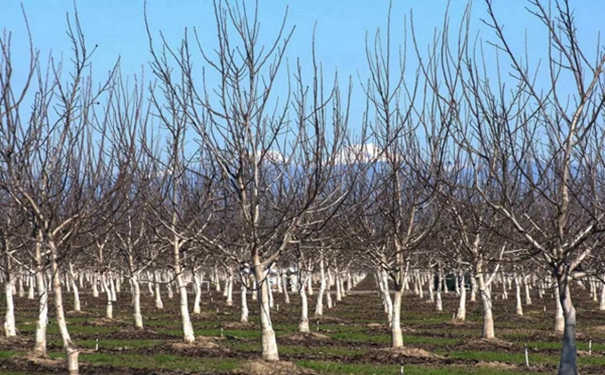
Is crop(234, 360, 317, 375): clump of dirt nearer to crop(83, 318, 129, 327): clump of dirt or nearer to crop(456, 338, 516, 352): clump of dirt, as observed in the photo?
crop(456, 338, 516, 352): clump of dirt

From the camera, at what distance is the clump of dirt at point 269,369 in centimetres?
1512

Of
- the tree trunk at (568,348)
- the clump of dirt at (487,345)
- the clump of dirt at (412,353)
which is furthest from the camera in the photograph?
the clump of dirt at (487,345)

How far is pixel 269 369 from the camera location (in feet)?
49.9

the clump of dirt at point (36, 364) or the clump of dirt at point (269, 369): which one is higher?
the clump of dirt at point (36, 364)

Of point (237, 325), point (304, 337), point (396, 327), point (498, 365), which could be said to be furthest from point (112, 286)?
point (498, 365)

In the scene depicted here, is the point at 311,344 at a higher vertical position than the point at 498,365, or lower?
higher

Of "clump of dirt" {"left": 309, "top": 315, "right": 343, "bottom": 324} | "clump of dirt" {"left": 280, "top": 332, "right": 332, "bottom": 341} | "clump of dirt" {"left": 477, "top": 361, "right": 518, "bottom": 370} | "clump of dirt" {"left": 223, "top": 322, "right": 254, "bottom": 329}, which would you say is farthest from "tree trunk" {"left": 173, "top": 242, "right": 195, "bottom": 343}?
"clump of dirt" {"left": 309, "top": 315, "right": 343, "bottom": 324}

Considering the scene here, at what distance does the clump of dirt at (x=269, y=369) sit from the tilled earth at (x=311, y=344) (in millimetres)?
18

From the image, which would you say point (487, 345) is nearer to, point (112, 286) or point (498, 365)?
point (498, 365)

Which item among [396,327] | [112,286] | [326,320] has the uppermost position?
[112,286]

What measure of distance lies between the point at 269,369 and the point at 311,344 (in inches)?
289

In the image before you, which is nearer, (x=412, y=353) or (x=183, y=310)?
(x=412, y=353)

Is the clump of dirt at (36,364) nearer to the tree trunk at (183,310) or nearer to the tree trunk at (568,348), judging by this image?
the tree trunk at (183,310)

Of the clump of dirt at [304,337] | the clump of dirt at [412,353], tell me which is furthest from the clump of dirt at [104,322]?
the clump of dirt at [412,353]
